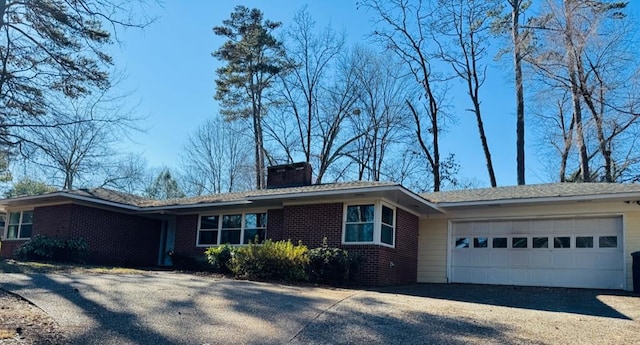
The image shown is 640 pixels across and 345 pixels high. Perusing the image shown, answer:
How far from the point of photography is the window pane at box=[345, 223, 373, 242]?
14.0 m

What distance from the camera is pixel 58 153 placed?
44.5 feet

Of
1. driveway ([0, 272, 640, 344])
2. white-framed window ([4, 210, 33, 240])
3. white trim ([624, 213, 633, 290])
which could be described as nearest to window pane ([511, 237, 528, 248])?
white trim ([624, 213, 633, 290])

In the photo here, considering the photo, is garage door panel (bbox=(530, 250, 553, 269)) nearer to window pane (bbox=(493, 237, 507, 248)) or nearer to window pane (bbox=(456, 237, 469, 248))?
window pane (bbox=(493, 237, 507, 248))

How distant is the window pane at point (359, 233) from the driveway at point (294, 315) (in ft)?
10.8

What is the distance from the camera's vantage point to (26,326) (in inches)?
255

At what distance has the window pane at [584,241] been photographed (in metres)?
13.9

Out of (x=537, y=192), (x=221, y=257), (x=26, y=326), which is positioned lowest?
(x=26, y=326)

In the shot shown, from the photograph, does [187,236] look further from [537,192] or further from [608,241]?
[608,241]

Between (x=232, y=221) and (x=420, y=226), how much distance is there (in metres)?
6.53

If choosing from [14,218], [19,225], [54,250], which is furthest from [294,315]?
[14,218]

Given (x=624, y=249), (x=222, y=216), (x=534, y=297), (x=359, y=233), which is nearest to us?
(x=534, y=297)

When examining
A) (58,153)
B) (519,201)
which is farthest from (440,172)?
(58,153)

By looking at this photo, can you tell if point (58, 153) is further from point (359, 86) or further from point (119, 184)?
point (119, 184)

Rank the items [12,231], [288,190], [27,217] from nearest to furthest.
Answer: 1. [288,190]
2. [27,217]
3. [12,231]
